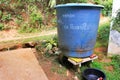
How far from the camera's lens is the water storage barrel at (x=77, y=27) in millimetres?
3129

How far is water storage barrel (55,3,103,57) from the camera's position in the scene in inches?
123

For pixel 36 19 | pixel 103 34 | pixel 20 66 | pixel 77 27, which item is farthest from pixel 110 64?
pixel 36 19

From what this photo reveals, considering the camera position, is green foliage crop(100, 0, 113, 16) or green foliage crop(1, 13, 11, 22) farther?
green foliage crop(100, 0, 113, 16)

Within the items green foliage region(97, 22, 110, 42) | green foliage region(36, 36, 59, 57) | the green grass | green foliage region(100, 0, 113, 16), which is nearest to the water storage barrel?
the green grass

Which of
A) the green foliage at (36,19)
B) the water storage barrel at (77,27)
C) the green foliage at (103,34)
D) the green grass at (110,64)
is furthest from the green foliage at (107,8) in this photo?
the water storage barrel at (77,27)

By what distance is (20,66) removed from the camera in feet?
11.0

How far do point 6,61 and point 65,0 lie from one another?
150 inches

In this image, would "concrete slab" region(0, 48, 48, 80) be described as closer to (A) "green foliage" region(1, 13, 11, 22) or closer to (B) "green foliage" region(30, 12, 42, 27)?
(B) "green foliage" region(30, 12, 42, 27)

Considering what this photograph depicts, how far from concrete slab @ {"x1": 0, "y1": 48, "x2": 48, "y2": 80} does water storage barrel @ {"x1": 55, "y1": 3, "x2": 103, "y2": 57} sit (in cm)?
67

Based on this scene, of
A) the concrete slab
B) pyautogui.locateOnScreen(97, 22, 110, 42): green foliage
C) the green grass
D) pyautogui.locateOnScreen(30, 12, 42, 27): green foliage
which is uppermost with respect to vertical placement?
pyautogui.locateOnScreen(30, 12, 42, 27): green foliage

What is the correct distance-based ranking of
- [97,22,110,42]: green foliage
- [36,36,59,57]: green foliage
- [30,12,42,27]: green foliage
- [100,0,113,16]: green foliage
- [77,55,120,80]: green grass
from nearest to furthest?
[77,55,120,80]: green grass < [36,36,59,57]: green foliage < [97,22,110,42]: green foliage < [30,12,42,27]: green foliage < [100,0,113,16]: green foliage

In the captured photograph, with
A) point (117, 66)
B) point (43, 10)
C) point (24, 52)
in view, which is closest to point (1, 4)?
point (43, 10)

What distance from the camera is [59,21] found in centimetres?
338

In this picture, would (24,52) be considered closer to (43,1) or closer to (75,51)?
(75,51)
